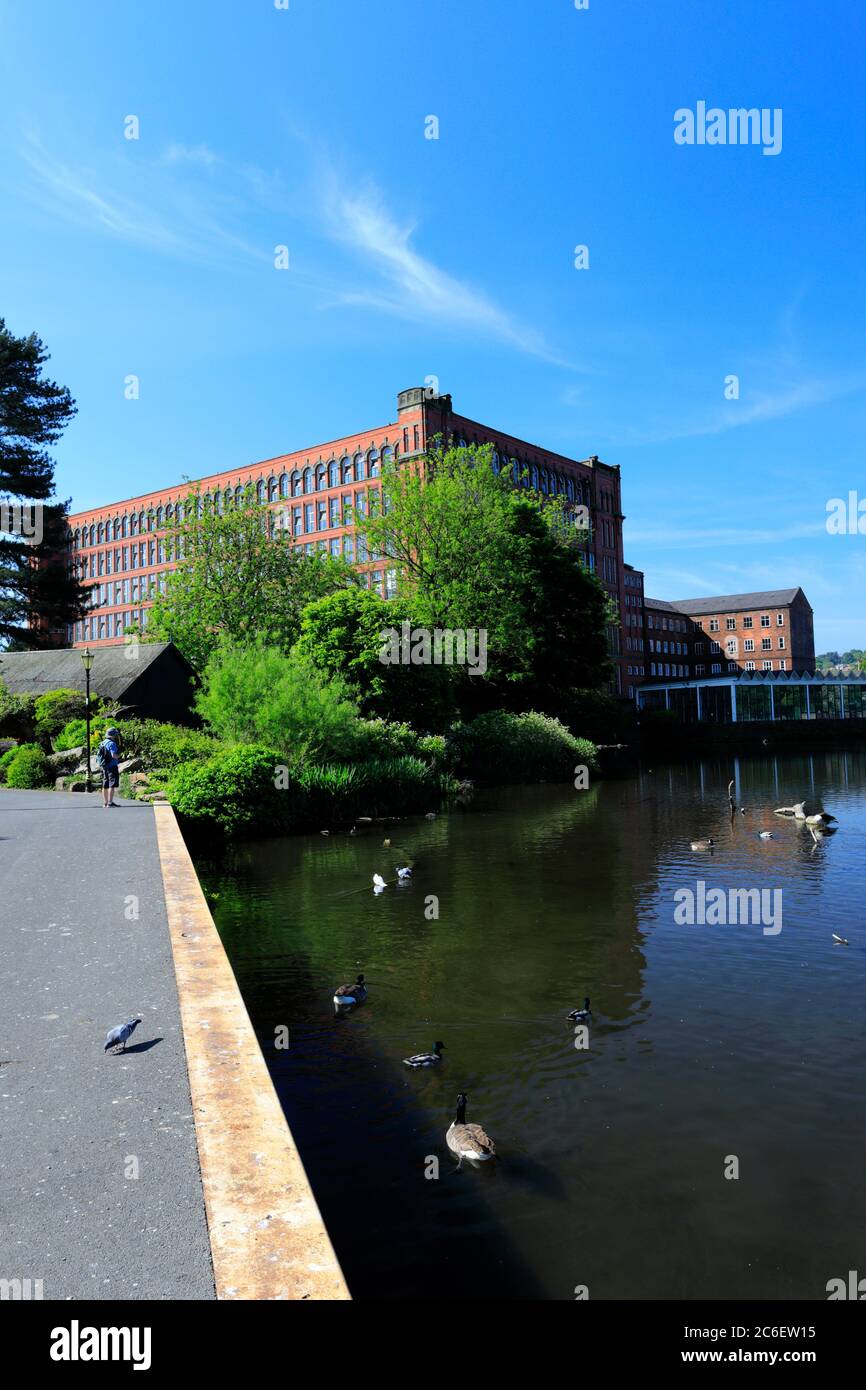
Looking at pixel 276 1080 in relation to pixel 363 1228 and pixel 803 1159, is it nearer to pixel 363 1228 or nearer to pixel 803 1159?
pixel 363 1228

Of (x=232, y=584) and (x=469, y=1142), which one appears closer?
(x=469, y=1142)

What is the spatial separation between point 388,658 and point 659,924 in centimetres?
2241

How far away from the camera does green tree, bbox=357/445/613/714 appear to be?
147ft

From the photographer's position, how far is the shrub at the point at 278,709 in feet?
84.9

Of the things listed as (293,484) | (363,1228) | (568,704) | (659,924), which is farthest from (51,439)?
(363,1228)

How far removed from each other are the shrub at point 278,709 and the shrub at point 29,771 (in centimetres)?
626

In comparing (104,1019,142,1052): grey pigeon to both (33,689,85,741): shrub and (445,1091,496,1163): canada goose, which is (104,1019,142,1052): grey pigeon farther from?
(33,689,85,741): shrub

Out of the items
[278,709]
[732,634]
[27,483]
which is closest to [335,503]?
[27,483]

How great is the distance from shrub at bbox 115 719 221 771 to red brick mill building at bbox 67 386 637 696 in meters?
36.0

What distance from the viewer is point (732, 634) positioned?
392 feet

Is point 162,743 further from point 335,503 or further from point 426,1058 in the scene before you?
point 335,503

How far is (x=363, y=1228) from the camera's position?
18.3ft

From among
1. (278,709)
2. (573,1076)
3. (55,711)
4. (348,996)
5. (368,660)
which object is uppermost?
(368,660)

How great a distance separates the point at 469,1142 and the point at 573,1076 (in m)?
1.65
